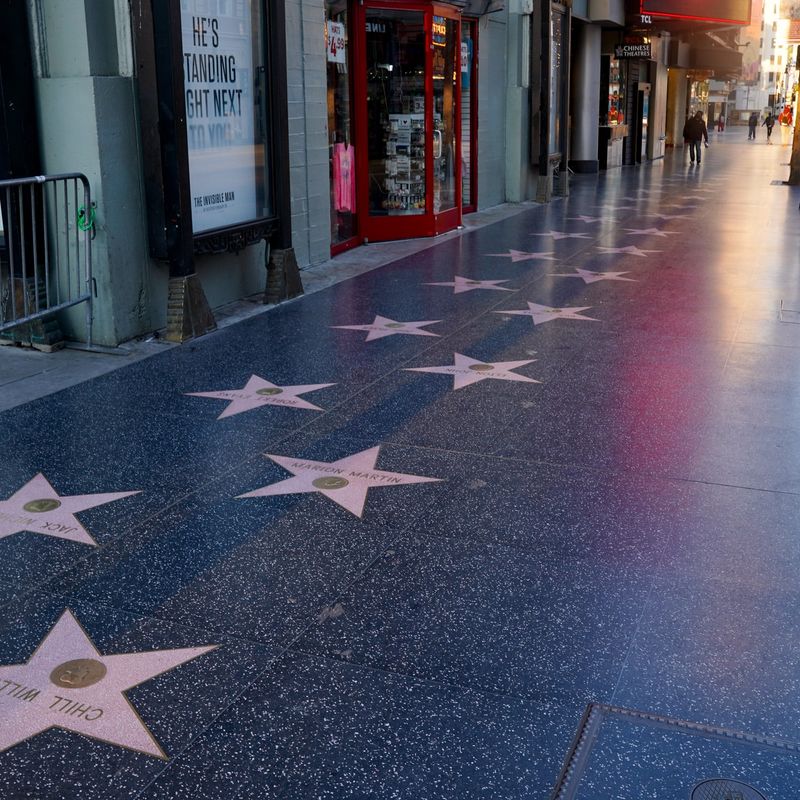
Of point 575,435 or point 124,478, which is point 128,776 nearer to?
point 124,478

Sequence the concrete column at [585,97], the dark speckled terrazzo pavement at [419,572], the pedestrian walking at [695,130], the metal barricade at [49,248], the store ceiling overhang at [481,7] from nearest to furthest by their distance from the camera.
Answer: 1. the dark speckled terrazzo pavement at [419,572]
2. the metal barricade at [49,248]
3. the store ceiling overhang at [481,7]
4. the concrete column at [585,97]
5. the pedestrian walking at [695,130]

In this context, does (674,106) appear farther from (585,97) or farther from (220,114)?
(220,114)

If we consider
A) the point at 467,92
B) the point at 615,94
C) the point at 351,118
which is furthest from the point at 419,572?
the point at 615,94

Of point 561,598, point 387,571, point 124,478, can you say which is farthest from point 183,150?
point 561,598

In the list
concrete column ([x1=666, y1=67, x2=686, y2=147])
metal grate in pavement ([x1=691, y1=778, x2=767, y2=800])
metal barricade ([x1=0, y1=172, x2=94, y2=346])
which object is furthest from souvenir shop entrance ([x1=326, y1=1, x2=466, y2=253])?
concrete column ([x1=666, y1=67, x2=686, y2=147])

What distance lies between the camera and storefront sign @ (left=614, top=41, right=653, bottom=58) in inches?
991

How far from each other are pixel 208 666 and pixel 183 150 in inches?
191

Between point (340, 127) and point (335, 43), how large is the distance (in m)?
0.98

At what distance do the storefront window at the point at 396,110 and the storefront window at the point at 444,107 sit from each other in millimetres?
309

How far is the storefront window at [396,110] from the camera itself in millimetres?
12102

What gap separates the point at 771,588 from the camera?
3.66 metres

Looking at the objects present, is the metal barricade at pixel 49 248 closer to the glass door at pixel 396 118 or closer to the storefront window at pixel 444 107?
the glass door at pixel 396 118

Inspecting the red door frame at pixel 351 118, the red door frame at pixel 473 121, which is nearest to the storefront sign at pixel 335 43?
the red door frame at pixel 351 118

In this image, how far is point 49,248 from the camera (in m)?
7.20
